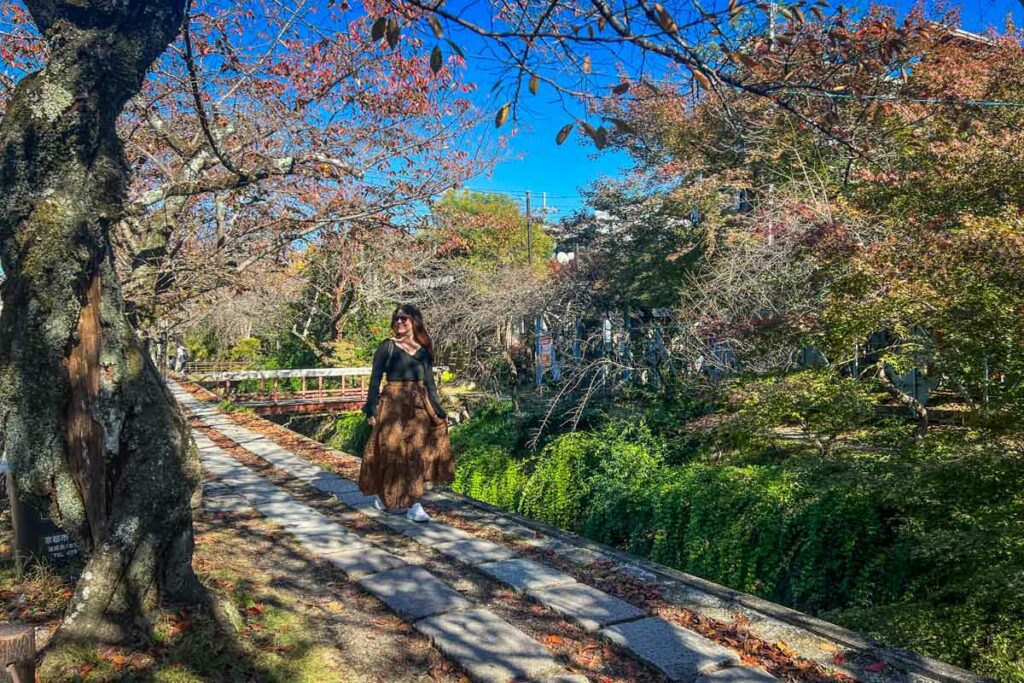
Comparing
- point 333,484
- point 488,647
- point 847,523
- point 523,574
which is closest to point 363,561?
point 523,574

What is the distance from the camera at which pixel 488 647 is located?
3.76m

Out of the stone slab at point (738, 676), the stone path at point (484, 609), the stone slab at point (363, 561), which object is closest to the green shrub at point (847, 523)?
the stone slab at point (738, 676)

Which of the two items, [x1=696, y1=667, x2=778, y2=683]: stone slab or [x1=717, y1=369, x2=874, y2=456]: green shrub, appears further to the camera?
[x1=717, y1=369, x2=874, y2=456]: green shrub

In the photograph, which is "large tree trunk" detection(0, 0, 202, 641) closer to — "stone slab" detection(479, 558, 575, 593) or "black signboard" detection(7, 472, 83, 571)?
"black signboard" detection(7, 472, 83, 571)

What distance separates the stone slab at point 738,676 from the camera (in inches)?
133

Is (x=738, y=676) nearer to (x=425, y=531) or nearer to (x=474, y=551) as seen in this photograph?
(x=474, y=551)

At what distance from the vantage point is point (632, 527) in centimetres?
731

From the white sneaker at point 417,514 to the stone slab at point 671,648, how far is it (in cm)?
266

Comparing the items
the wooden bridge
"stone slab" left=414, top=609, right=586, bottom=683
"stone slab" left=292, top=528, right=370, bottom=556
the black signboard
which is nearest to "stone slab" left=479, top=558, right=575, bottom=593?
"stone slab" left=414, top=609, right=586, bottom=683

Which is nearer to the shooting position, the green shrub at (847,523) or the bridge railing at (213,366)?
the green shrub at (847,523)

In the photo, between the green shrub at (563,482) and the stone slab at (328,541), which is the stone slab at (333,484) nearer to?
the stone slab at (328,541)

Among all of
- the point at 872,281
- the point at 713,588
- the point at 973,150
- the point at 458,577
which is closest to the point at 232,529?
the point at 458,577

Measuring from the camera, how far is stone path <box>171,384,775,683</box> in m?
3.54

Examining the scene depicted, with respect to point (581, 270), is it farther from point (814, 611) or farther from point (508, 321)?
point (814, 611)
